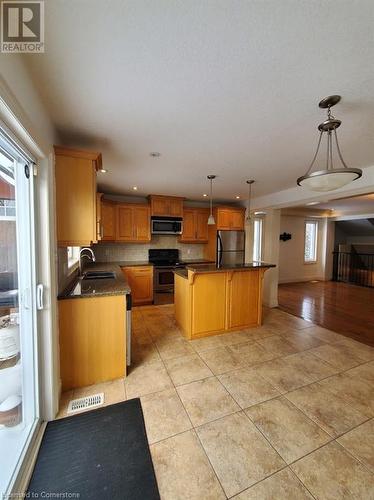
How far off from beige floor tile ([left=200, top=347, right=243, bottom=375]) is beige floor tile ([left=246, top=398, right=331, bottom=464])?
1.87 feet

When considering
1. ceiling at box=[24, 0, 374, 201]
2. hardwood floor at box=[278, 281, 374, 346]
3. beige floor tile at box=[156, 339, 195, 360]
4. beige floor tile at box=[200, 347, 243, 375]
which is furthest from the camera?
hardwood floor at box=[278, 281, 374, 346]

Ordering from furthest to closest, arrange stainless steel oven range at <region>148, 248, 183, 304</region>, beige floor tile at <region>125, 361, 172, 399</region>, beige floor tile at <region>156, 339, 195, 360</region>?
1. stainless steel oven range at <region>148, 248, 183, 304</region>
2. beige floor tile at <region>156, 339, 195, 360</region>
3. beige floor tile at <region>125, 361, 172, 399</region>

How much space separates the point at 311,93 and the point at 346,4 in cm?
57

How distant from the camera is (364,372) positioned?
90.9 inches

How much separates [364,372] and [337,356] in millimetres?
320

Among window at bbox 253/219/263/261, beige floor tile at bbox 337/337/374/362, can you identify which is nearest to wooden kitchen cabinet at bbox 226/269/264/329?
beige floor tile at bbox 337/337/374/362

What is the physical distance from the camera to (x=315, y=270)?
7.73 meters

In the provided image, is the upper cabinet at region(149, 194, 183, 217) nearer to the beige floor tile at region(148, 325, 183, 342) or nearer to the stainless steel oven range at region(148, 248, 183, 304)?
the stainless steel oven range at region(148, 248, 183, 304)

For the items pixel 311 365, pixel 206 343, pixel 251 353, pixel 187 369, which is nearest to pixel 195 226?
pixel 206 343

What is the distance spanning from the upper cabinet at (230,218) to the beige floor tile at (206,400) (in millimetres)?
3682

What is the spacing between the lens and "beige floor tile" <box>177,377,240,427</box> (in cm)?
173

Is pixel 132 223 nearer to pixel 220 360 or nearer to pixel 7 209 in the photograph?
pixel 7 209

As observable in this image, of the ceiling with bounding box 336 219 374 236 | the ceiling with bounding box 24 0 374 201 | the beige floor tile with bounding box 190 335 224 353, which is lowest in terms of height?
the beige floor tile with bounding box 190 335 224 353

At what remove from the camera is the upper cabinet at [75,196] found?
2.06 meters
